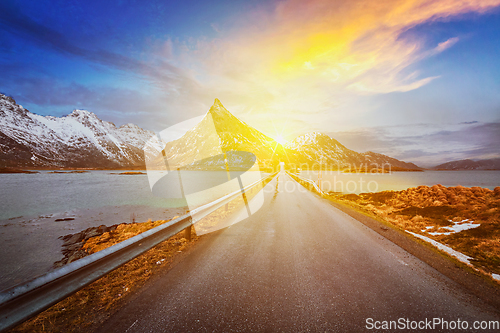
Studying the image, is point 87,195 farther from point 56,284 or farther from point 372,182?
point 372,182

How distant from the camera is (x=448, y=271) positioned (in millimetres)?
3830

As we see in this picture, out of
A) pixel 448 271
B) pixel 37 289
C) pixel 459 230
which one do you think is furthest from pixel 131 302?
pixel 459 230

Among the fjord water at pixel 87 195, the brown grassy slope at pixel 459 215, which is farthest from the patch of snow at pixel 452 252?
the fjord water at pixel 87 195

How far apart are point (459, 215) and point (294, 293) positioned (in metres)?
9.12

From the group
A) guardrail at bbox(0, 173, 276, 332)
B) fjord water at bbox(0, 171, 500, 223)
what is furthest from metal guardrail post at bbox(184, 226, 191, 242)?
fjord water at bbox(0, 171, 500, 223)

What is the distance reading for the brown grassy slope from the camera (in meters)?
4.85

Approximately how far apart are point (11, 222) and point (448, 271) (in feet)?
81.3

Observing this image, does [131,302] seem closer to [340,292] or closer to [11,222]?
[340,292]

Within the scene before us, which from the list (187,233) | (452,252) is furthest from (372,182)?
(187,233)

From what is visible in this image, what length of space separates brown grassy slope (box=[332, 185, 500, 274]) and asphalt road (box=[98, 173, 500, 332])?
71.0 inches

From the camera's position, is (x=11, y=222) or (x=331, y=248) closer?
(x=331, y=248)

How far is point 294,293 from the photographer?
309 cm
